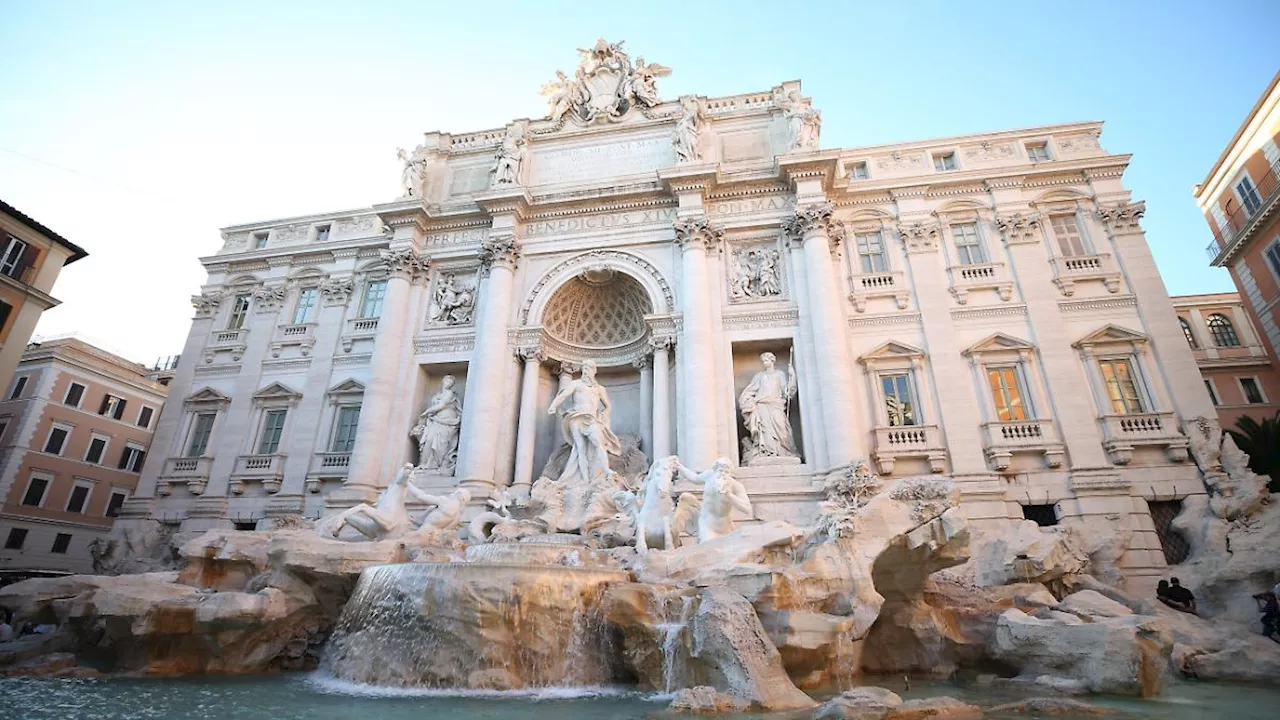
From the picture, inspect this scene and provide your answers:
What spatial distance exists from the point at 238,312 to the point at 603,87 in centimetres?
1520

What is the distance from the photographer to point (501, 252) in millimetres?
18219

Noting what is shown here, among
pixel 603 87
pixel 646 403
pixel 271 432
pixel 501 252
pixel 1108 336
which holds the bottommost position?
pixel 271 432

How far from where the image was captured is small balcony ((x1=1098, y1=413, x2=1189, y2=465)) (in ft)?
45.8

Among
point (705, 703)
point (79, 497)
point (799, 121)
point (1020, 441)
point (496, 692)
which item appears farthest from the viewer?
point (79, 497)

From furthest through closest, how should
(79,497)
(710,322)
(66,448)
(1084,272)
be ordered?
(79,497) < (66,448) < (710,322) < (1084,272)

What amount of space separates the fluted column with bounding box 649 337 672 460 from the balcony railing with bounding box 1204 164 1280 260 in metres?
18.5

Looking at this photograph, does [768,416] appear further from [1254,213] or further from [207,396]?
[207,396]

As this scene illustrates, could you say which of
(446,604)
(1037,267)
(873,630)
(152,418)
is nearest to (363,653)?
(446,604)

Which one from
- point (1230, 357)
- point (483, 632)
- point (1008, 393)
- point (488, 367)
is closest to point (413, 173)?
point (488, 367)

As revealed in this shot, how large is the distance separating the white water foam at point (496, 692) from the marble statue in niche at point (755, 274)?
11.9 m

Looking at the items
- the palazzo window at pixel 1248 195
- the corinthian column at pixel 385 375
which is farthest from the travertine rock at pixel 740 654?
the palazzo window at pixel 1248 195

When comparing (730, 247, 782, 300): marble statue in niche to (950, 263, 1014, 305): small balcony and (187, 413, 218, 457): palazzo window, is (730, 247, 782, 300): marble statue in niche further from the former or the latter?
(187, 413, 218, 457): palazzo window

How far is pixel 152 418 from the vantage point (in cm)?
2989

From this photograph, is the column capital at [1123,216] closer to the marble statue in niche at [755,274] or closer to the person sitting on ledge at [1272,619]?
the marble statue in niche at [755,274]
